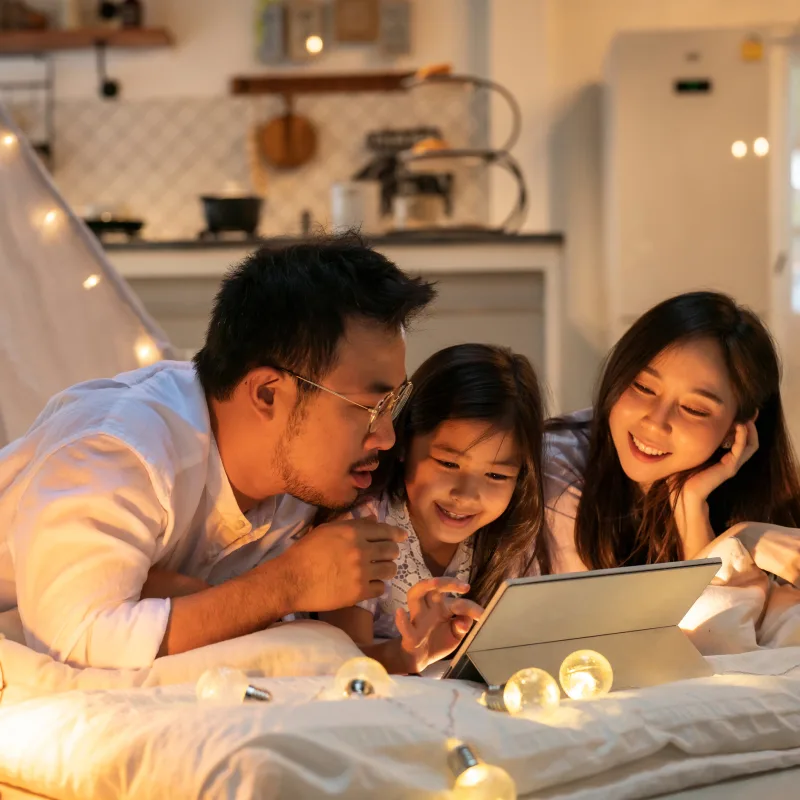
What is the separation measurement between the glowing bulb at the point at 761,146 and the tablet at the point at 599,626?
3.23 m

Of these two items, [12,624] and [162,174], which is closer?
[12,624]

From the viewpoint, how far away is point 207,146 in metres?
4.94

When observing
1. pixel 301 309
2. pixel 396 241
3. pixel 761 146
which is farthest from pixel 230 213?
pixel 301 309

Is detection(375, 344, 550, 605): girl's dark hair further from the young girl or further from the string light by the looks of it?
the string light

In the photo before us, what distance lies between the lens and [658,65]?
417 centimetres

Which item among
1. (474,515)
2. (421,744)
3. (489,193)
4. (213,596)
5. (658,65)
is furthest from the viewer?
(489,193)

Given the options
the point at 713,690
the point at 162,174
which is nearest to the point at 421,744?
the point at 713,690

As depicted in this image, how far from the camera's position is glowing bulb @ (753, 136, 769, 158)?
415 cm

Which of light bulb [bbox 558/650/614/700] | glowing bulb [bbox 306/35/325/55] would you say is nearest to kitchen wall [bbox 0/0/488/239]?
glowing bulb [bbox 306/35/325/55]

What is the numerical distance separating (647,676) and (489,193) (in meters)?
3.74

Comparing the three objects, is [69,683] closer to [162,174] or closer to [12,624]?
[12,624]

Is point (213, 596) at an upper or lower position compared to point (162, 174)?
lower

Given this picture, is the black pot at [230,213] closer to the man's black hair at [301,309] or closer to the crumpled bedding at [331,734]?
the man's black hair at [301,309]

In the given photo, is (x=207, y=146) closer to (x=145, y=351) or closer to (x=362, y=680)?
(x=145, y=351)
